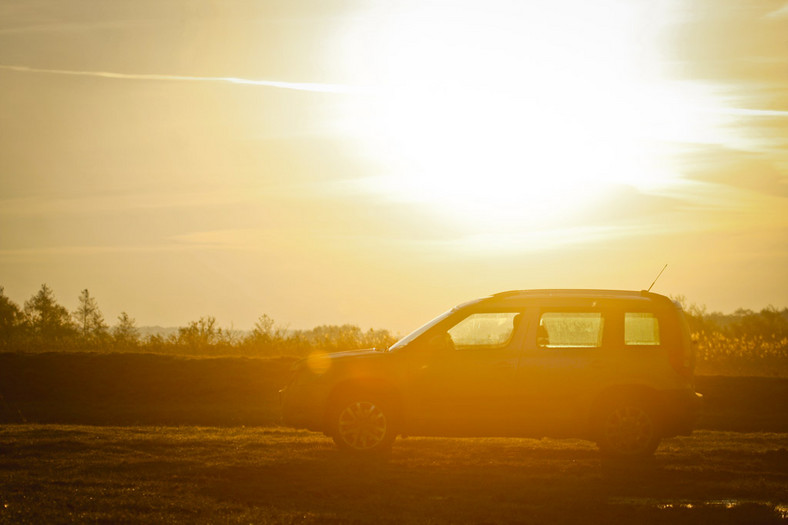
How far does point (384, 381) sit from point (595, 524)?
457 cm

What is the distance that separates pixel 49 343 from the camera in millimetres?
31016

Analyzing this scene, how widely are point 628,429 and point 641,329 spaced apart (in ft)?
4.31

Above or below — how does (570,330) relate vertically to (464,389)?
above

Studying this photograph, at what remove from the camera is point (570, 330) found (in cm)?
1291

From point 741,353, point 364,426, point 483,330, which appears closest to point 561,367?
point 483,330

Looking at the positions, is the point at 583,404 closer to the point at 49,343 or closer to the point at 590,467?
the point at 590,467

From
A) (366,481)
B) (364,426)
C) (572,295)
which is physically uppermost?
(572,295)

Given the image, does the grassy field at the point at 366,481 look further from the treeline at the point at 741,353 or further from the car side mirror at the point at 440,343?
the treeline at the point at 741,353

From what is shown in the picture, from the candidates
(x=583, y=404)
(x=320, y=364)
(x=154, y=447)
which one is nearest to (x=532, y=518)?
(x=583, y=404)

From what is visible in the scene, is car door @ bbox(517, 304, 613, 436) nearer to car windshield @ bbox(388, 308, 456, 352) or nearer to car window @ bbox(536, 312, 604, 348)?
car window @ bbox(536, 312, 604, 348)

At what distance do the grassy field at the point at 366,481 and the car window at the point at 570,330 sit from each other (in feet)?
4.93

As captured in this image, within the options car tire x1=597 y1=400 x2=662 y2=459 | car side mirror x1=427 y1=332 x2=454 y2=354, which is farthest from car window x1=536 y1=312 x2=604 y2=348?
car side mirror x1=427 y1=332 x2=454 y2=354

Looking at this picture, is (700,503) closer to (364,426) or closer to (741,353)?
(364,426)

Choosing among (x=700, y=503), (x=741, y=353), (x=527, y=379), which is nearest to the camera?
(x=700, y=503)
